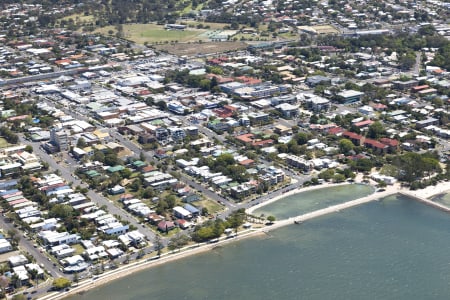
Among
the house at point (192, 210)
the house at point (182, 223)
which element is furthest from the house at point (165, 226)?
the house at point (192, 210)

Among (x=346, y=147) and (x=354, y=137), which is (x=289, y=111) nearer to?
(x=354, y=137)

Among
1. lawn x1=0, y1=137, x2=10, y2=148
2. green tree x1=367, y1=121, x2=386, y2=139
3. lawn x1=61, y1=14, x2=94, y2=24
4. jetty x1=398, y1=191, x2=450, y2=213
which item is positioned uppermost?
green tree x1=367, y1=121, x2=386, y2=139

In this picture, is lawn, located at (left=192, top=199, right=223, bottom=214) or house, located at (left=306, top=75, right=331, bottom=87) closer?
lawn, located at (left=192, top=199, right=223, bottom=214)

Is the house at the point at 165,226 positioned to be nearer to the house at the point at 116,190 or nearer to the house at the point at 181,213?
the house at the point at 181,213

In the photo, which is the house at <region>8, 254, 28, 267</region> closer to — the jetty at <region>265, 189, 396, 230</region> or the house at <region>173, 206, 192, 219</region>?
the house at <region>173, 206, 192, 219</region>

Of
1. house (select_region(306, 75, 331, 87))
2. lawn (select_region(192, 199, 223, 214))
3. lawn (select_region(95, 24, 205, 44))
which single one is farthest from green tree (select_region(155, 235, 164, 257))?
lawn (select_region(95, 24, 205, 44))

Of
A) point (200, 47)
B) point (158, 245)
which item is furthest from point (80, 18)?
point (158, 245)
